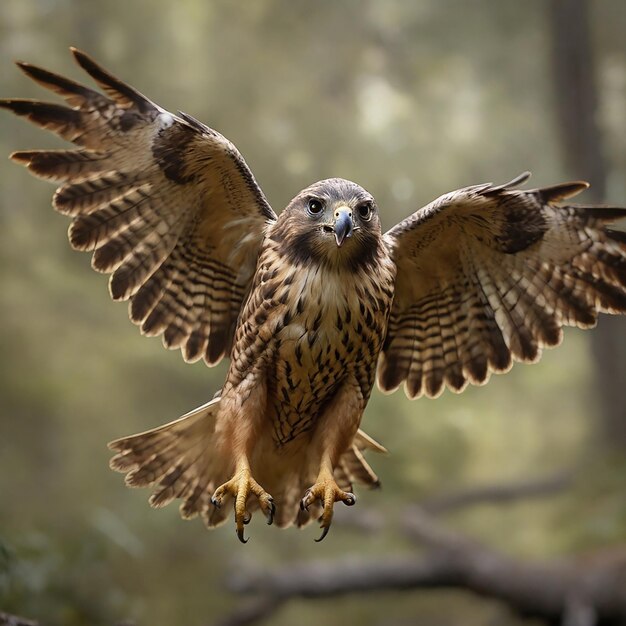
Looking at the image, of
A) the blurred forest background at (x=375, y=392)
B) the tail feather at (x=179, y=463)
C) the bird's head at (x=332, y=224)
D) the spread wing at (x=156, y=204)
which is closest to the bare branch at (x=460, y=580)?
the blurred forest background at (x=375, y=392)

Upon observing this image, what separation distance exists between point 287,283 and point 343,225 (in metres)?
0.29

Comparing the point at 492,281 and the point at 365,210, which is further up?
the point at 492,281

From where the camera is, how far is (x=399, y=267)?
314cm

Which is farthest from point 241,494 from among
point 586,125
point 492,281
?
point 586,125

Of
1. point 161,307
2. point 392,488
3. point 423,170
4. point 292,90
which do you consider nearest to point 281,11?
point 292,90

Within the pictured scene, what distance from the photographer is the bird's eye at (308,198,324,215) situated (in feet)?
8.43

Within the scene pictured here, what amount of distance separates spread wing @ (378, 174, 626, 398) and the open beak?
0.47 meters

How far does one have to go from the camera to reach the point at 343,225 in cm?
246

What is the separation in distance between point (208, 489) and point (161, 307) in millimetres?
693

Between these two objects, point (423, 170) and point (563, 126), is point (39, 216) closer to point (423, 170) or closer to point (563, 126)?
point (423, 170)

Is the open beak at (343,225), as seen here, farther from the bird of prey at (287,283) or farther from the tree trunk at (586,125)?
the tree trunk at (586,125)

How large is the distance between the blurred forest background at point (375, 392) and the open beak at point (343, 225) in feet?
10.8

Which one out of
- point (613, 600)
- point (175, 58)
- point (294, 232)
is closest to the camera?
point (294, 232)

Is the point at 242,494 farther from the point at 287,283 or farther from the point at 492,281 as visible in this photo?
the point at 492,281
